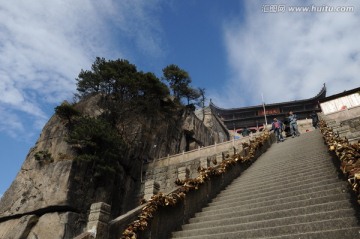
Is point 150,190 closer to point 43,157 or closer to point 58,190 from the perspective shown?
point 58,190

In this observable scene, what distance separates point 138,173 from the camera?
23188 mm

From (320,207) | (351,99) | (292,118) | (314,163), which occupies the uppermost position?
(351,99)

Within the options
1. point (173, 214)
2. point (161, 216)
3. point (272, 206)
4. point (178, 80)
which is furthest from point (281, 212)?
point (178, 80)

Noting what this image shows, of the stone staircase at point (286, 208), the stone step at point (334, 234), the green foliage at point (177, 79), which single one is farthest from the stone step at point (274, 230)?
the green foliage at point (177, 79)

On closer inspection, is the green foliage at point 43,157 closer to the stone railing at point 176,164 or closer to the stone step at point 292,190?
the stone railing at point 176,164

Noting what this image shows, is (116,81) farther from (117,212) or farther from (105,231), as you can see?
(105,231)

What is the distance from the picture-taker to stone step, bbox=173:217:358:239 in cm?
443

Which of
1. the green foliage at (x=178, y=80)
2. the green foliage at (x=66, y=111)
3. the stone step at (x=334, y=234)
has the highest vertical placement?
the green foliage at (x=178, y=80)

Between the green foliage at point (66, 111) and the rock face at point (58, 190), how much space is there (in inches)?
40.8

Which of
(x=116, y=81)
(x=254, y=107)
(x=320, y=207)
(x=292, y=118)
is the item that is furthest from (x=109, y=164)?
(x=254, y=107)

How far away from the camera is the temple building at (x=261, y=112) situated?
46406 mm

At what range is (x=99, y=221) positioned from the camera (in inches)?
211

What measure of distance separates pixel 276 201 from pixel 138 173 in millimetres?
18039

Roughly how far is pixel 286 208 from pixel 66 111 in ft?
63.9
